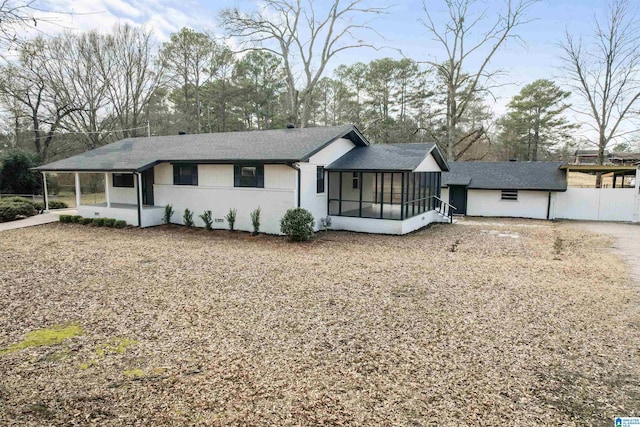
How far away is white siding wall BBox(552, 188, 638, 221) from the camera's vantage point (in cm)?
1765

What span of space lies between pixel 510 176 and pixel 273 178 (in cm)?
1369

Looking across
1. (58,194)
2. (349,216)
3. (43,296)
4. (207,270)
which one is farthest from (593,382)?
(58,194)

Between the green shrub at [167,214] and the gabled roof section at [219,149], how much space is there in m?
1.89

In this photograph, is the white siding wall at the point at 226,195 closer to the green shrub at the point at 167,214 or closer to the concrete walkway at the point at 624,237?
the green shrub at the point at 167,214

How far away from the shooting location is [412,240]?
12594 millimetres

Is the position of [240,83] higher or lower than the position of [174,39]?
lower

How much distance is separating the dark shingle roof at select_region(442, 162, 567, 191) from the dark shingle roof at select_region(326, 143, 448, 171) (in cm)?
524

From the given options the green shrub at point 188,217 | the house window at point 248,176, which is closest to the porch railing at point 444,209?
the house window at point 248,176

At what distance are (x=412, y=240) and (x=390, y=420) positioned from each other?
962 cm

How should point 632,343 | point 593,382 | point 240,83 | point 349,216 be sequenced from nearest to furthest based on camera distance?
point 593,382
point 632,343
point 349,216
point 240,83

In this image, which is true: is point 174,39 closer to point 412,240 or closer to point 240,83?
point 240,83

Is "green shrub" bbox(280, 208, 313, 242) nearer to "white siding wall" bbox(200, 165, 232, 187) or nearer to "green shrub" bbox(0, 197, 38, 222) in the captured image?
"white siding wall" bbox(200, 165, 232, 187)

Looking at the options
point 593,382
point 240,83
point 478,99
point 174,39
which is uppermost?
point 174,39

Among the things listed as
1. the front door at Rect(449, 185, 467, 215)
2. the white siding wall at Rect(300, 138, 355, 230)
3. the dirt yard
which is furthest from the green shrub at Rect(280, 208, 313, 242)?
the front door at Rect(449, 185, 467, 215)
